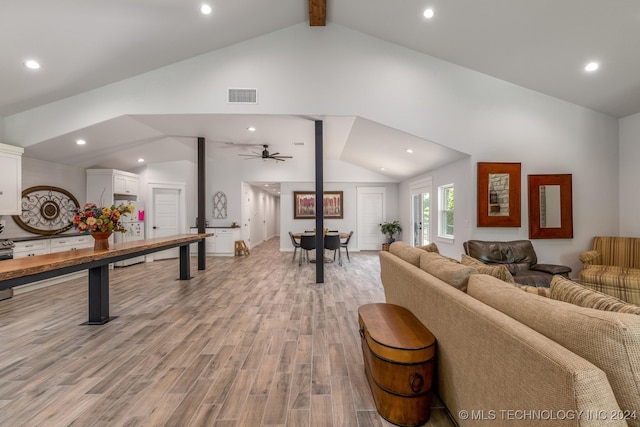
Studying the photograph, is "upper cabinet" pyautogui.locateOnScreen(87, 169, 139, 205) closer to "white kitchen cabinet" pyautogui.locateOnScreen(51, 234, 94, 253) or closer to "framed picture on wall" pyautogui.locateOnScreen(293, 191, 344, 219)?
"white kitchen cabinet" pyautogui.locateOnScreen(51, 234, 94, 253)

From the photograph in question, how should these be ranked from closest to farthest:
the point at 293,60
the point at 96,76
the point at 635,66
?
1. the point at 635,66
2. the point at 96,76
3. the point at 293,60

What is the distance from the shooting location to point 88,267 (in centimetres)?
270

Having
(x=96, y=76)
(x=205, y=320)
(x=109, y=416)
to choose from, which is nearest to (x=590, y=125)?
(x=205, y=320)

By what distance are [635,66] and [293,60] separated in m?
4.54

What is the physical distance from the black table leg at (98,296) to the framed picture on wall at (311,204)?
587 centimetres

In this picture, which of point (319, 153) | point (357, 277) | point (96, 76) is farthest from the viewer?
point (357, 277)

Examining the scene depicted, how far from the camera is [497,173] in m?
4.40

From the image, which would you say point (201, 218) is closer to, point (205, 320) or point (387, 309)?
point (205, 320)

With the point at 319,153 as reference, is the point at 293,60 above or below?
above

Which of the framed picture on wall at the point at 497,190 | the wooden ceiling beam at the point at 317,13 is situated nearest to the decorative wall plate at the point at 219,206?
the wooden ceiling beam at the point at 317,13

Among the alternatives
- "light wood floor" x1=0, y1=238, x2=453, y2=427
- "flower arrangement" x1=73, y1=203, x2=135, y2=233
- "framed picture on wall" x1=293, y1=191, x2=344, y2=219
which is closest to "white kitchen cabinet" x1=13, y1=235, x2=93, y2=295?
"light wood floor" x1=0, y1=238, x2=453, y2=427

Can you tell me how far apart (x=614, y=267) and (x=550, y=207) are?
3.70 feet

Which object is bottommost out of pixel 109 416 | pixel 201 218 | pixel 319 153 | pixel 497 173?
pixel 109 416

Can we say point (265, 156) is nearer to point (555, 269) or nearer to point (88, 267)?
point (88, 267)
